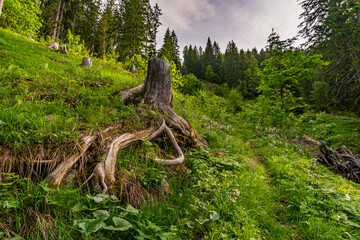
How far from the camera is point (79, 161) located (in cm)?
216

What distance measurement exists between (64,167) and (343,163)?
29.7ft

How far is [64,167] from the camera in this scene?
1.93 meters

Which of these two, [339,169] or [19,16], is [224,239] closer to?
[339,169]

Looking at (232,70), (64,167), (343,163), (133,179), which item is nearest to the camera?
(64,167)

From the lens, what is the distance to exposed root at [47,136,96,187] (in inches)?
69.9

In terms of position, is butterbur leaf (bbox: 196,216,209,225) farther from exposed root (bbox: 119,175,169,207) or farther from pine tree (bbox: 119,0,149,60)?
pine tree (bbox: 119,0,149,60)

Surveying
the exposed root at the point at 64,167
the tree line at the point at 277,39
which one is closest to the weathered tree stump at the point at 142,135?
the exposed root at the point at 64,167

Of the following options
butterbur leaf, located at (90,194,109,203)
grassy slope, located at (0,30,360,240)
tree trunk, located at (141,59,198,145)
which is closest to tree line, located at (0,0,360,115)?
tree trunk, located at (141,59,198,145)

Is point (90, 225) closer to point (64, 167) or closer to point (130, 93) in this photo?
point (64, 167)

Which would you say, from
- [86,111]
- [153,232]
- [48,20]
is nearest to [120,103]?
[86,111]

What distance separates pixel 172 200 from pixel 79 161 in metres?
1.53

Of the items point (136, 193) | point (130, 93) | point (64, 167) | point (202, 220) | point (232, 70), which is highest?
point (232, 70)

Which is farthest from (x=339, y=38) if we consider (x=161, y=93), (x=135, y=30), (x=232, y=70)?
(x=232, y=70)

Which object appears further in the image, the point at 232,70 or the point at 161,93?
the point at 232,70
